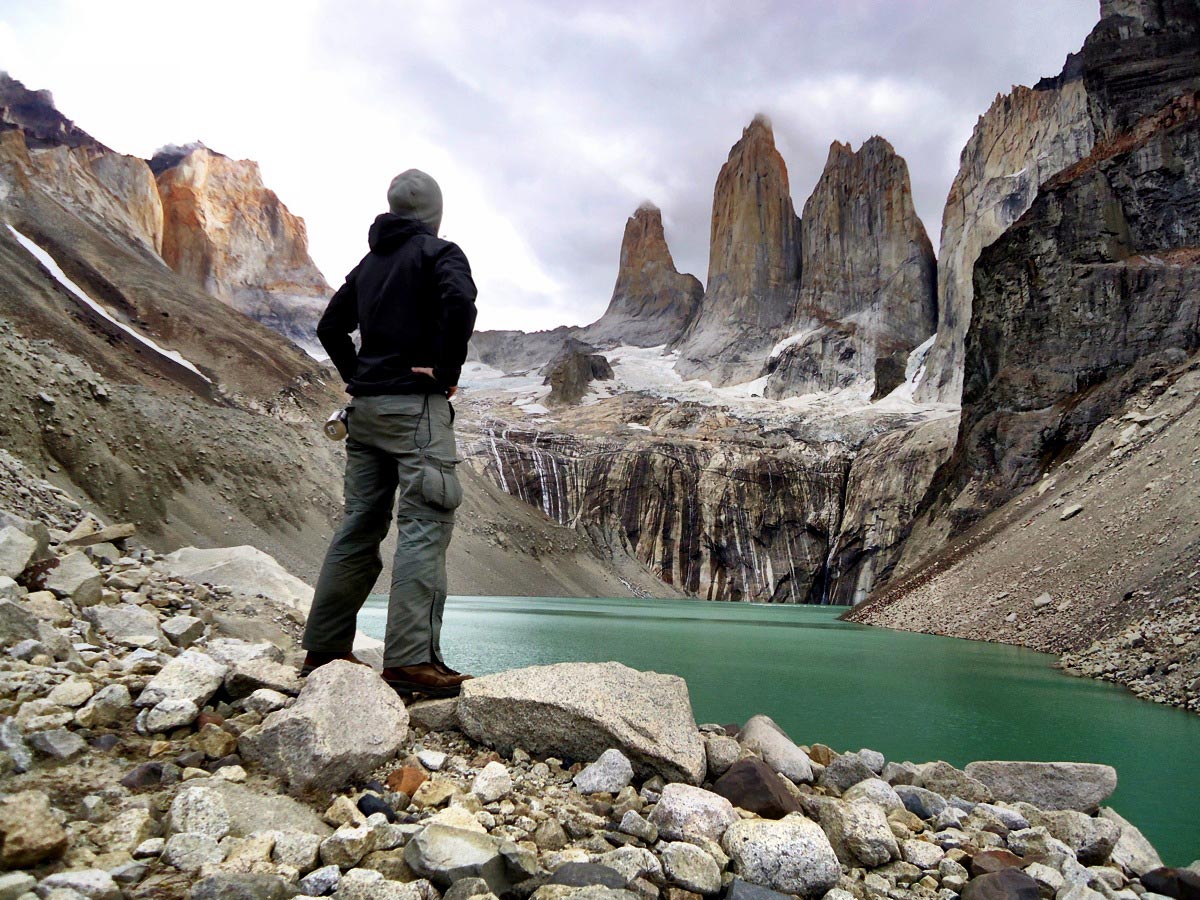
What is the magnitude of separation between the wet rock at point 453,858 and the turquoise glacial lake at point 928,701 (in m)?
3.80

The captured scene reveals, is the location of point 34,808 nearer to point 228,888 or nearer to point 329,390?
point 228,888

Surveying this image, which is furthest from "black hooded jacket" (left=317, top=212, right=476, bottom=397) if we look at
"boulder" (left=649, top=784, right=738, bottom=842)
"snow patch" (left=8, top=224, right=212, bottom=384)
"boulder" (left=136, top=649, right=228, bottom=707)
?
"snow patch" (left=8, top=224, right=212, bottom=384)

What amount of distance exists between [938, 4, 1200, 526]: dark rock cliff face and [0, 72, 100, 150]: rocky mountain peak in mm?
78453

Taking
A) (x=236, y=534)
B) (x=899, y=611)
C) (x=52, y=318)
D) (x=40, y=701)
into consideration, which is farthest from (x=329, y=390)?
(x=40, y=701)

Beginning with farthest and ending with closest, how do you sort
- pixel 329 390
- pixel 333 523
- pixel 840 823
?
pixel 329 390 < pixel 333 523 < pixel 840 823

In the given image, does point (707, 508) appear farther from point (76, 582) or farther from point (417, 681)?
point (417, 681)

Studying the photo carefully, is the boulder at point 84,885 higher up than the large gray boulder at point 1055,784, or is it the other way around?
the boulder at point 84,885

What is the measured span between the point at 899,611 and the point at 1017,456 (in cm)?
982

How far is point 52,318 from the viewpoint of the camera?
3303cm

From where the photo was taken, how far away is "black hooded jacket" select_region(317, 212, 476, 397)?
3750 millimetres

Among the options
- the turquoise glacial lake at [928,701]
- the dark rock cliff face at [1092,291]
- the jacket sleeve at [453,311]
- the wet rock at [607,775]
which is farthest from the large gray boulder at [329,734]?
the dark rock cliff face at [1092,291]

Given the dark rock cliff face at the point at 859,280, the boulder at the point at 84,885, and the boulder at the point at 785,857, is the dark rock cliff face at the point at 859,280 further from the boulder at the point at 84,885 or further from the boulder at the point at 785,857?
the boulder at the point at 84,885

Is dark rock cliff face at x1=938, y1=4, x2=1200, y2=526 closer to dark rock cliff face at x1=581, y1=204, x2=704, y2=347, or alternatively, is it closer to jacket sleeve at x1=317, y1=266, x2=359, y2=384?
jacket sleeve at x1=317, y1=266, x2=359, y2=384

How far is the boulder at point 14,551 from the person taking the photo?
13.2 ft
